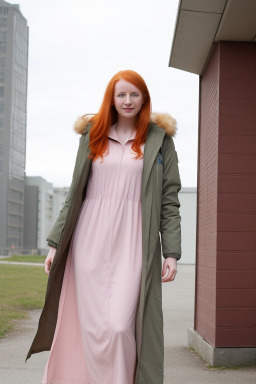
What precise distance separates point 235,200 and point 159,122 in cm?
252

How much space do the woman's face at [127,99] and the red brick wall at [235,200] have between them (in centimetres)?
260

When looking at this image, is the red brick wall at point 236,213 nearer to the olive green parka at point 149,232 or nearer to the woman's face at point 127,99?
the olive green parka at point 149,232

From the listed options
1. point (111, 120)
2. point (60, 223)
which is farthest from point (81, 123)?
point (60, 223)

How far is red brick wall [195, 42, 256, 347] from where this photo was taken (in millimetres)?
6332

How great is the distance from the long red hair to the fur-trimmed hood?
0.20 ft

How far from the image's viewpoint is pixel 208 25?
6195 millimetres

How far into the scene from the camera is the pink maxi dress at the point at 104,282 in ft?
11.8

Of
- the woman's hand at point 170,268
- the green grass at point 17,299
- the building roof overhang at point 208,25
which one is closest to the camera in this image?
the woman's hand at point 170,268

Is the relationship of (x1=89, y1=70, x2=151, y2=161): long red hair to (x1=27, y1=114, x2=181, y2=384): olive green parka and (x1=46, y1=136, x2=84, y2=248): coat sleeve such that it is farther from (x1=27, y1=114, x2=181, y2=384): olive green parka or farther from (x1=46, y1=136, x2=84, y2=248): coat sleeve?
(x1=46, y1=136, x2=84, y2=248): coat sleeve

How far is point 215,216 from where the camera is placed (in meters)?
6.43

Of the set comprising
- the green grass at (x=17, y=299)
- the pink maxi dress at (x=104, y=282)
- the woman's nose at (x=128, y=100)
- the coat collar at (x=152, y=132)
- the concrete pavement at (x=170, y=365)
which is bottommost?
the green grass at (x=17, y=299)

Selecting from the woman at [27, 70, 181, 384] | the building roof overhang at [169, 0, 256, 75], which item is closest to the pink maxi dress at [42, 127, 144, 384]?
the woman at [27, 70, 181, 384]

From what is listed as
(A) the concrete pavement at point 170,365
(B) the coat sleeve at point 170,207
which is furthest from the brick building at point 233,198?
(B) the coat sleeve at point 170,207

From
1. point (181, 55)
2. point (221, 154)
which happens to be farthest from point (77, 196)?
point (181, 55)
